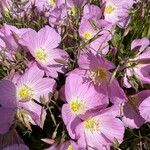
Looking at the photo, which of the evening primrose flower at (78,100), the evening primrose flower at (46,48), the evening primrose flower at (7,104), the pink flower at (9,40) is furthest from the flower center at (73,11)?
the evening primrose flower at (7,104)

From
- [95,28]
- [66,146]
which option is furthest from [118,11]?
Answer: [66,146]

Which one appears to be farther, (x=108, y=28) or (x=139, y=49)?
(x=108, y=28)

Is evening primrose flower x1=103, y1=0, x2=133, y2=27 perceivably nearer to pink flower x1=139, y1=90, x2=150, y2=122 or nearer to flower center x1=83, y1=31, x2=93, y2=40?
flower center x1=83, y1=31, x2=93, y2=40

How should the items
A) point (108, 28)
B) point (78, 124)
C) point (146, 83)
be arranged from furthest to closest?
point (108, 28) → point (146, 83) → point (78, 124)

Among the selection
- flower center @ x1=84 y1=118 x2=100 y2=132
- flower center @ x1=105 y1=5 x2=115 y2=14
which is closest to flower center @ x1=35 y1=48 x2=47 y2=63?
flower center @ x1=84 y1=118 x2=100 y2=132

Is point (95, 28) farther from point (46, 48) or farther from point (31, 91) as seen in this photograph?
point (31, 91)

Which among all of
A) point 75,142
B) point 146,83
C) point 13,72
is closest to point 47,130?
point 75,142

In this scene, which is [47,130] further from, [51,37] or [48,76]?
[51,37]

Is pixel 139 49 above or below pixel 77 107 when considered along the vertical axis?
above
